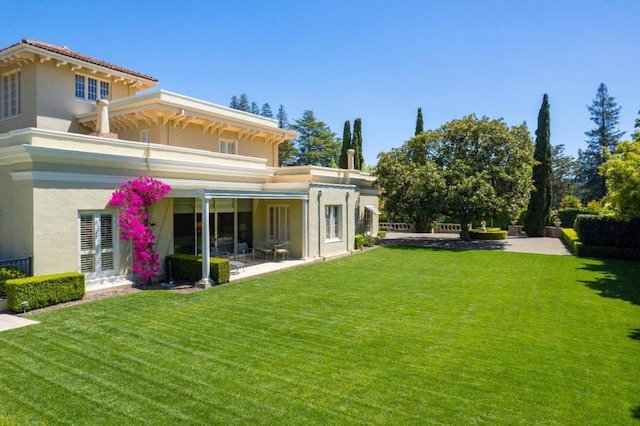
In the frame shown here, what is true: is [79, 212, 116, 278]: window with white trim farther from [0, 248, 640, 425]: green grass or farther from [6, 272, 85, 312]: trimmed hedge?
[0, 248, 640, 425]: green grass

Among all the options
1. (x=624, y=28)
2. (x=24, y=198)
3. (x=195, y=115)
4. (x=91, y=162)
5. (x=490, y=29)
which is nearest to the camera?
(x=24, y=198)

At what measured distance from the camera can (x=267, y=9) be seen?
1647cm

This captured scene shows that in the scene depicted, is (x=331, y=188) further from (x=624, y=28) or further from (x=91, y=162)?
(x=624, y=28)

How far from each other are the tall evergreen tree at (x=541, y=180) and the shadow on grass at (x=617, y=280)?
47.6 ft

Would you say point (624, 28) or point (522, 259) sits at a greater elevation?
point (624, 28)

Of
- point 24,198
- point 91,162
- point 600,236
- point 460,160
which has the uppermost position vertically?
point 460,160

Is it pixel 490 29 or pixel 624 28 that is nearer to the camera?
pixel 624 28

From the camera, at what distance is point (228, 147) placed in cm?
2322

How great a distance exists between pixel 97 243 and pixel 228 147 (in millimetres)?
11077

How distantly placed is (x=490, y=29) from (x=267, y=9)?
29.4 ft

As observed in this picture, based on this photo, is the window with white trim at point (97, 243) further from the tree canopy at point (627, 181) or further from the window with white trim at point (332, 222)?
the tree canopy at point (627, 181)

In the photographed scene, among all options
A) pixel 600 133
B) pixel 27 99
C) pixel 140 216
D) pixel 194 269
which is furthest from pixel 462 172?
pixel 600 133

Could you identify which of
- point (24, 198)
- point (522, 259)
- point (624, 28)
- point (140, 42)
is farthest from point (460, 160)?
point (24, 198)

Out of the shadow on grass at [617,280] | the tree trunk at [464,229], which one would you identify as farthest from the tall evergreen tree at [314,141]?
the shadow on grass at [617,280]
